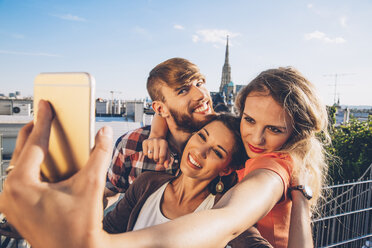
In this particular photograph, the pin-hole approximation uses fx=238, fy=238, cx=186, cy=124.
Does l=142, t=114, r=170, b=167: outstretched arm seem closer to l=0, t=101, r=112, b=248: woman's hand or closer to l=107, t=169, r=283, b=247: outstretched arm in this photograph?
l=107, t=169, r=283, b=247: outstretched arm

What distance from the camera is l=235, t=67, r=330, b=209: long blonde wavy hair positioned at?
1705 mm

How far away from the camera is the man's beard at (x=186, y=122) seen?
220 cm

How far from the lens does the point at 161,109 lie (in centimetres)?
249

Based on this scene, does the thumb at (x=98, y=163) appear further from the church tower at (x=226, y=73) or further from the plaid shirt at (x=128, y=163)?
the church tower at (x=226, y=73)

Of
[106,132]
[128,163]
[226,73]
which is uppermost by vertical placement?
[226,73]

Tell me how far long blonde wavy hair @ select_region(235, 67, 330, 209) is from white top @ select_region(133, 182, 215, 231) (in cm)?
66

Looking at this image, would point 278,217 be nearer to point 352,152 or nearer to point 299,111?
point 299,111

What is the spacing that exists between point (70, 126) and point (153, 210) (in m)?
1.25

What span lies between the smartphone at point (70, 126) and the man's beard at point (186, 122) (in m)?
1.53

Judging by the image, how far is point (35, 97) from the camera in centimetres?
75

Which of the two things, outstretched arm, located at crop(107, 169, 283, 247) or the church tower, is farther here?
the church tower

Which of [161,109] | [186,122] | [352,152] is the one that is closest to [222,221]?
[186,122]

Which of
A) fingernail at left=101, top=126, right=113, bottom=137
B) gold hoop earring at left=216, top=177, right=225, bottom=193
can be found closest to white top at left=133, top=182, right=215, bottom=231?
gold hoop earring at left=216, top=177, right=225, bottom=193

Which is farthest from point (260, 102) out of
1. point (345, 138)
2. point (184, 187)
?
point (345, 138)
